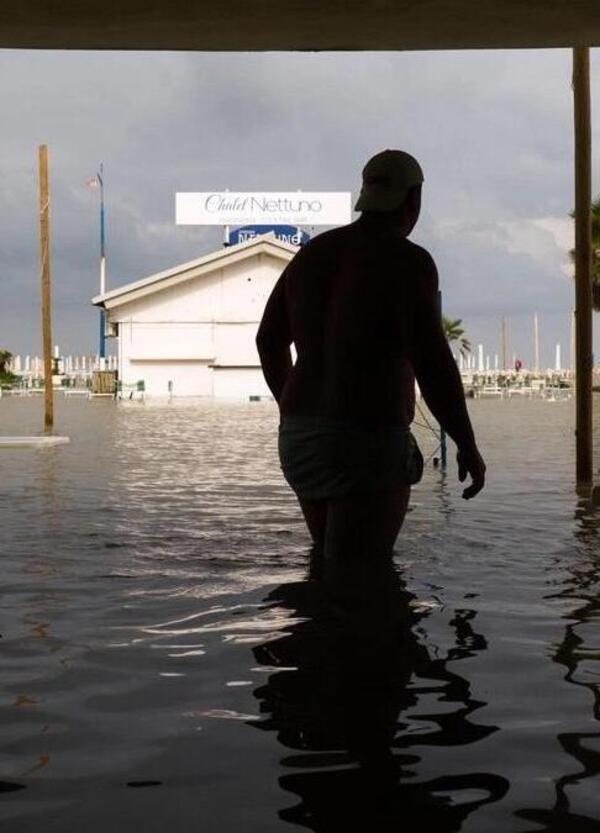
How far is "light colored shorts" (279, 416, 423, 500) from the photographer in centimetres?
370

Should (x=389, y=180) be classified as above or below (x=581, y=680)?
above

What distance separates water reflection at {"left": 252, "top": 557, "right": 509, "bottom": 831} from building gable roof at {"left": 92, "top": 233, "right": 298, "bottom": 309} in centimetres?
4185

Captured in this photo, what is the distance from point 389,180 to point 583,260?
26.2ft

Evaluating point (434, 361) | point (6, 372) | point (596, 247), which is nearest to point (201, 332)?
point (596, 247)

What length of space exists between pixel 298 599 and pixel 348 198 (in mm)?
66178

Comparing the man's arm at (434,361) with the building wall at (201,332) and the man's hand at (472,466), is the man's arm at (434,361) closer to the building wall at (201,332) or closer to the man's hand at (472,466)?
the man's hand at (472,466)

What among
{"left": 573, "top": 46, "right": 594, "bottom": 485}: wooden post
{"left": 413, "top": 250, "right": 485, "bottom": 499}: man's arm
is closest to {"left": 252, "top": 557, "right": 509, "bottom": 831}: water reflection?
{"left": 413, "top": 250, "right": 485, "bottom": 499}: man's arm

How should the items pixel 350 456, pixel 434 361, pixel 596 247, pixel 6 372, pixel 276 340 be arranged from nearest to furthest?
1. pixel 434 361
2. pixel 350 456
3. pixel 276 340
4. pixel 596 247
5. pixel 6 372

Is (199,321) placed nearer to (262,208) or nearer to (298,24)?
(262,208)

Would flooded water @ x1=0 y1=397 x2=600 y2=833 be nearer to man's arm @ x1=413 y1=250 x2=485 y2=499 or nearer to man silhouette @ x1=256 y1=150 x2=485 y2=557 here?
man silhouette @ x1=256 y1=150 x2=485 y2=557

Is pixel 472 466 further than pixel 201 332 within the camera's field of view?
No

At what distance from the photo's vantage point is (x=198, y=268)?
46875mm

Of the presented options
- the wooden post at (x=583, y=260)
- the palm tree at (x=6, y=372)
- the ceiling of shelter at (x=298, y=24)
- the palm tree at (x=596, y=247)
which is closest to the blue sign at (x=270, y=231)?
the palm tree at (x=6, y=372)

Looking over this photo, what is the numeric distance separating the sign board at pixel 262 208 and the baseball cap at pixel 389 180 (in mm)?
62617
